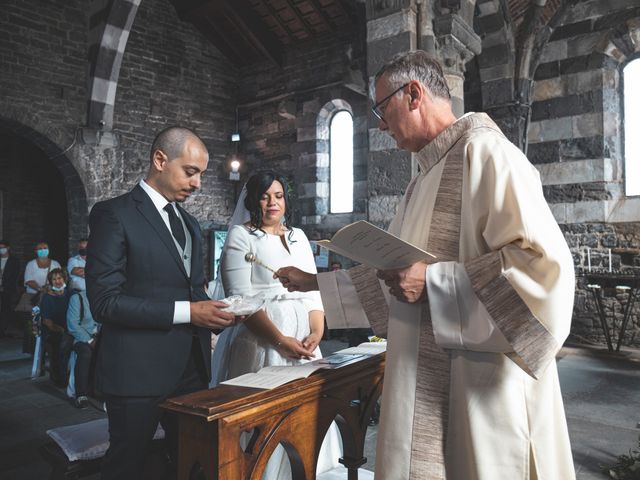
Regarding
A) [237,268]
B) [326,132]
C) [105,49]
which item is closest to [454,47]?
[237,268]

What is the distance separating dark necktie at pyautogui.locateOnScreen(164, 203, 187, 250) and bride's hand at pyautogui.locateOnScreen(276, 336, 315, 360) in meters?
0.67

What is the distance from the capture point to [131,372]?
1.72m

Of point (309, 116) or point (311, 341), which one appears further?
point (309, 116)

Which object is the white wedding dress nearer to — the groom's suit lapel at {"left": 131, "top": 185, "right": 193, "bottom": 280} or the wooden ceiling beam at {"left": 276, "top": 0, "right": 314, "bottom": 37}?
the groom's suit lapel at {"left": 131, "top": 185, "right": 193, "bottom": 280}

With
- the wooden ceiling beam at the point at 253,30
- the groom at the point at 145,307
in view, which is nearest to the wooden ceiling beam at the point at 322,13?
the wooden ceiling beam at the point at 253,30

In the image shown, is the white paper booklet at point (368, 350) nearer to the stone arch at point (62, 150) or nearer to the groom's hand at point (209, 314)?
the groom's hand at point (209, 314)

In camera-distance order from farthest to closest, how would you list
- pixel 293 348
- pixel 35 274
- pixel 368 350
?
pixel 35 274 → pixel 293 348 → pixel 368 350

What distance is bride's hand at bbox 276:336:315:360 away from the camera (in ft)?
7.55

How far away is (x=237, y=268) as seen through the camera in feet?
7.86

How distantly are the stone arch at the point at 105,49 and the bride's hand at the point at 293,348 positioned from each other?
→ 24.0ft

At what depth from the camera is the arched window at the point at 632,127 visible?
22.4 feet

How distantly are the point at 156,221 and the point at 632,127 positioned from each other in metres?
7.16

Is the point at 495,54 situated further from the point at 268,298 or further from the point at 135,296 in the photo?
the point at 135,296

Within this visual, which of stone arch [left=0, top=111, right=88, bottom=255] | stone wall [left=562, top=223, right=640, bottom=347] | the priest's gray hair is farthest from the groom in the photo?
stone arch [left=0, top=111, right=88, bottom=255]
